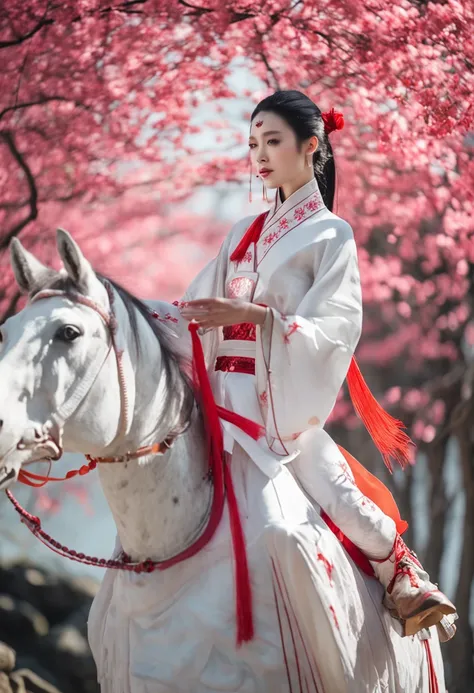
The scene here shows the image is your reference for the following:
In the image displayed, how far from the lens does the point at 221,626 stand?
2088 millimetres

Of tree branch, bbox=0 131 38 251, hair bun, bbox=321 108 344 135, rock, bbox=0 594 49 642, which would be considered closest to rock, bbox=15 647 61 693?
rock, bbox=0 594 49 642

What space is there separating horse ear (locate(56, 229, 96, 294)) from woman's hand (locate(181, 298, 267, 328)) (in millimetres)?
263

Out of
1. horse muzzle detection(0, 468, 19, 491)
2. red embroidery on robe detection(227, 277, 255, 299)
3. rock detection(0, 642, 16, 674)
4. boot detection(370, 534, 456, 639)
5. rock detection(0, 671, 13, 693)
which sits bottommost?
rock detection(0, 671, 13, 693)

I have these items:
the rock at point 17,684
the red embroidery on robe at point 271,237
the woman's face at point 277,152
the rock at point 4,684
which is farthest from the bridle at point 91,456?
the rock at point 17,684

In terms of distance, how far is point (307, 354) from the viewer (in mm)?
2234

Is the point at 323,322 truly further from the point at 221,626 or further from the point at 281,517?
the point at 221,626

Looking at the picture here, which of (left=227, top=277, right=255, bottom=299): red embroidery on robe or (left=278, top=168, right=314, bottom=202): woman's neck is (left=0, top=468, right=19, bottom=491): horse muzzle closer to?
(left=227, top=277, right=255, bottom=299): red embroidery on robe

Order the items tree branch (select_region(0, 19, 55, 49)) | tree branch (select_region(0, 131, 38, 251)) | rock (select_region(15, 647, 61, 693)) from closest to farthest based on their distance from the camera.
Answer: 1. tree branch (select_region(0, 19, 55, 49))
2. tree branch (select_region(0, 131, 38, 251))
3. rock (select_region(15, 647, 61, 693))

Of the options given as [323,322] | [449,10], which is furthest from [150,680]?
[449,10]

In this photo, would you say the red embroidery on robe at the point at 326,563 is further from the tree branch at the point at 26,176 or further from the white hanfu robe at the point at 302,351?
the tree branch at the point at 26,176

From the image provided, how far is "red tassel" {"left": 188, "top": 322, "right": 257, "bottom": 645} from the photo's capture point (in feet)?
6.84

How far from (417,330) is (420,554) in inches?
78.6

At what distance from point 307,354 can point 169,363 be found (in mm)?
360

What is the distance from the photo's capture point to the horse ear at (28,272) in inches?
81.0
